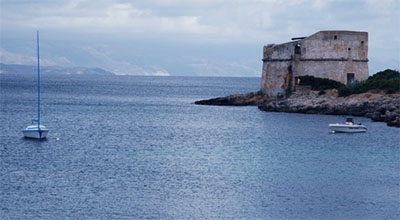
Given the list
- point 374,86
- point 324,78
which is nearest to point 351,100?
point 374,86

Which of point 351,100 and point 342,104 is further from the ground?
point 351,100

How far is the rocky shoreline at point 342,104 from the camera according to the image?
37531mm

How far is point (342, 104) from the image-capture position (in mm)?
40625

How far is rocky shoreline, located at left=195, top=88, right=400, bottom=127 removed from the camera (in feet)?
123

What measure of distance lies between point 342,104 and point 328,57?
16.3 ft

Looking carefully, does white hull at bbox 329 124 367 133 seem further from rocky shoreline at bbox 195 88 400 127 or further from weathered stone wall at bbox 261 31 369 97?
weathered stone wall at bbox 261 31 369 97

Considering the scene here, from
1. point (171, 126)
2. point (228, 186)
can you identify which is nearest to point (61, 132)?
point (171, 126)

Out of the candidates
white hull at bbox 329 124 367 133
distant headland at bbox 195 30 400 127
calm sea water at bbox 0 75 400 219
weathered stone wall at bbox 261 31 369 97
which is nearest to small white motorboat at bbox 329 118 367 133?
white hull at bbox 329 124 367 133

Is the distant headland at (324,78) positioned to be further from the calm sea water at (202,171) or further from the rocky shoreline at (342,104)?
the calm sea water at (202,171)

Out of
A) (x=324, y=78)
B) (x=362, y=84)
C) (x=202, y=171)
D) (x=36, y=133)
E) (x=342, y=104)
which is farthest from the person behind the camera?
(x=324, y=78)

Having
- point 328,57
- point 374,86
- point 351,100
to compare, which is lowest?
point 351,100

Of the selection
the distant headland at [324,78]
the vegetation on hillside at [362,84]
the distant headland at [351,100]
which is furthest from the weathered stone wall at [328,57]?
the distant headland at [351,100]

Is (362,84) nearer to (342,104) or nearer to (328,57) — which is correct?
(342,104)

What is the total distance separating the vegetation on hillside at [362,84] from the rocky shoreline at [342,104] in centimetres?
36
